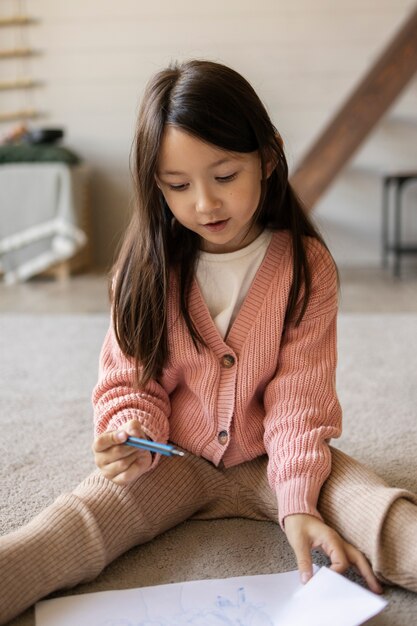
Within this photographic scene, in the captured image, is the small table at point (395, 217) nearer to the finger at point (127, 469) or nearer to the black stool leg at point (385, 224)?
the black stool leg at point (385, 224)

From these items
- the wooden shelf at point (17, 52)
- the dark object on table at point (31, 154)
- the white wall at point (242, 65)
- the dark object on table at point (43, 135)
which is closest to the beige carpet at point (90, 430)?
the dark object on table at point (31, 154)

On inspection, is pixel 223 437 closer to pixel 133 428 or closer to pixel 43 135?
pixel 133 428

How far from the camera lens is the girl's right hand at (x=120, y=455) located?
792 mm

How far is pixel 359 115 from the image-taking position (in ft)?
8.34

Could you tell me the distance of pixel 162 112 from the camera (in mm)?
837

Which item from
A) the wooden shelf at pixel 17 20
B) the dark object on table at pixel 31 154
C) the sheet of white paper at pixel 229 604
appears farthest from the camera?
the wooden shelf at pixel 17 20

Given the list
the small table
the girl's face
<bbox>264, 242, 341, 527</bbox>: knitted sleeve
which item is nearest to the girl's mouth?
the girl's face

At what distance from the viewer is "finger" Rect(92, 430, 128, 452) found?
0.79m

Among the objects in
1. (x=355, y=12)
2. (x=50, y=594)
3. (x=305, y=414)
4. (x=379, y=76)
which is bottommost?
(x=50, y=594)

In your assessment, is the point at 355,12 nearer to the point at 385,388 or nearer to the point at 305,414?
the point at 385,388

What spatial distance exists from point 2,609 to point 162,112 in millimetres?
521

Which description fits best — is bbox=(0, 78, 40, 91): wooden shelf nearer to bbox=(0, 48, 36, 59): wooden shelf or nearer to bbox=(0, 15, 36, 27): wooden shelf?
bbox=(0, 48, 36, 59): wooden shelf

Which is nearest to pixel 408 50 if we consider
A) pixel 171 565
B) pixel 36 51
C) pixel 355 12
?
pixel 355 12

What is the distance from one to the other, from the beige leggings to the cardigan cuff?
0.03 meters
